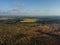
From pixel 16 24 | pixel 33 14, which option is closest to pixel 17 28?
pixel 16 24

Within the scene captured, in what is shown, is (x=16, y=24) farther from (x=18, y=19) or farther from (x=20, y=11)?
(x=20, y=11)

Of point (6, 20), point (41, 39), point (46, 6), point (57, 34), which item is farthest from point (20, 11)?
point (57, 34)

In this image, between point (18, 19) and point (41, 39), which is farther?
point (18, 19)

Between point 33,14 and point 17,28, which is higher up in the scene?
point 33,14

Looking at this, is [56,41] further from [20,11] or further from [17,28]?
[20,11]

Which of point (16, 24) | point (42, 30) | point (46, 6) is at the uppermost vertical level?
point (46, 6)

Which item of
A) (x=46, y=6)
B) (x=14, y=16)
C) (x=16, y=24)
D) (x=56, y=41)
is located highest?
(x=46, y=6)
